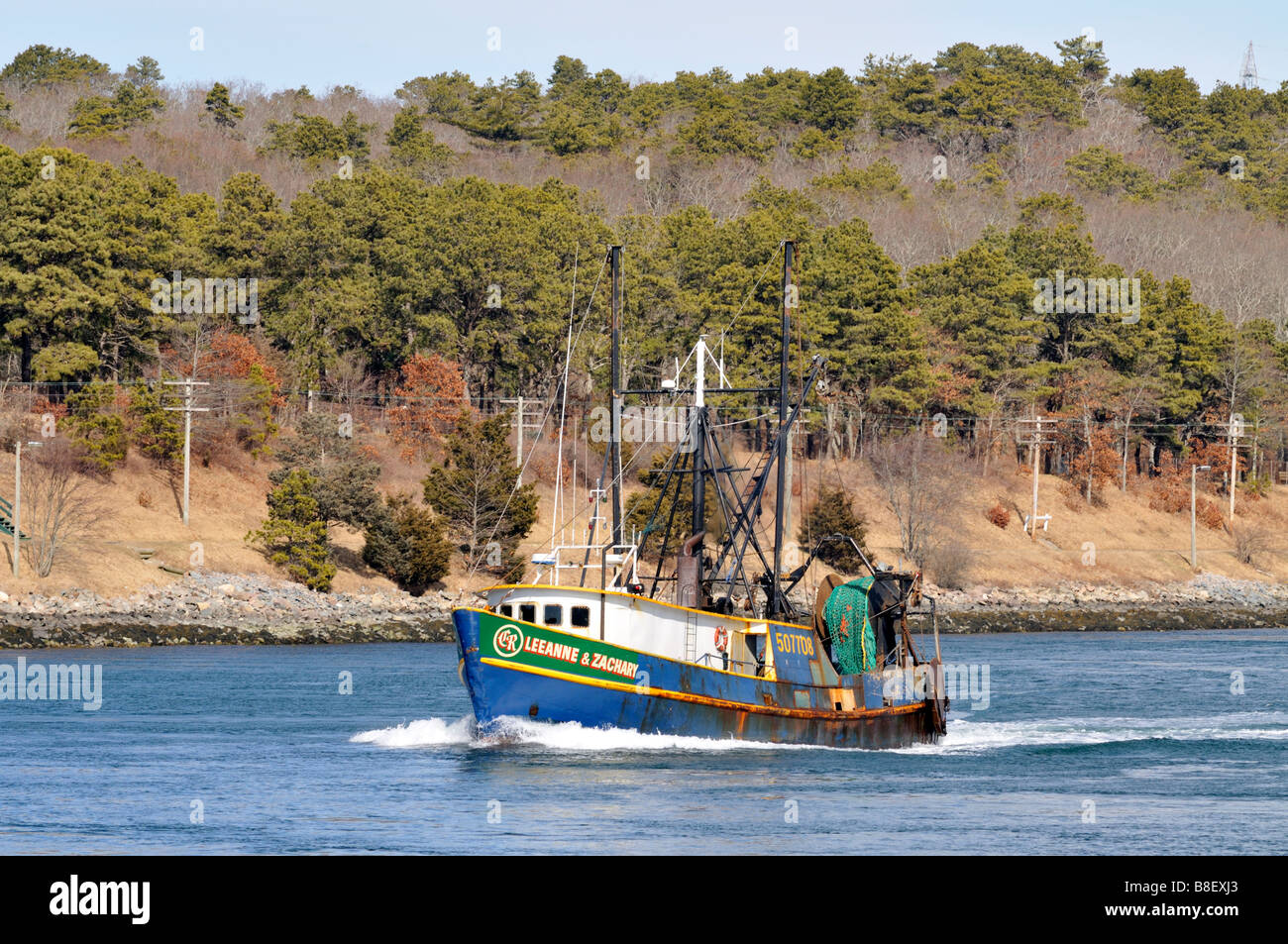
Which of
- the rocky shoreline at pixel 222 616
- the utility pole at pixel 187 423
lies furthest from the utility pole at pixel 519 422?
the utility pole at pixel 187 423

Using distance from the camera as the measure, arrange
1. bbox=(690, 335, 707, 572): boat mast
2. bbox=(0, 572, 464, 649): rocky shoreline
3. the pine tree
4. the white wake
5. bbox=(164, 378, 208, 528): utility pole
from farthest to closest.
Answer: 1. bbox=(164, 378, 208, 528): utility pole
2. the pine tree
3. bbox=(0, 572, 464, 649): rocky shoreline
4. bbox=(690, 335, 707, 572): boat mast
5. the white wake

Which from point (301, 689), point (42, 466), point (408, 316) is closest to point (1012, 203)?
point (408, 316)

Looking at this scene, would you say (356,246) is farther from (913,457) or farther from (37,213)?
(913,457)

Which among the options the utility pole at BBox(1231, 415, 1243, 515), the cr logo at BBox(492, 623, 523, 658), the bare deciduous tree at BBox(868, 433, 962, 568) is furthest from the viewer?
the utility pole at BBox(1231, 415, 1243, 515)

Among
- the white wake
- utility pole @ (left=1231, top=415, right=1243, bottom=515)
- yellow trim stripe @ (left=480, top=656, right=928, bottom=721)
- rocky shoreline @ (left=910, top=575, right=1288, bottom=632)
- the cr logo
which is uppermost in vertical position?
utility pole @ (left=1231, top=415, right=1243, bottom=515)

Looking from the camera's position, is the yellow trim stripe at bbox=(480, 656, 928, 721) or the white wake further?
the white wake

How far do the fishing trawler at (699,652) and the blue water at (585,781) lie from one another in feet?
2.81

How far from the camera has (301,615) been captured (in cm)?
8950

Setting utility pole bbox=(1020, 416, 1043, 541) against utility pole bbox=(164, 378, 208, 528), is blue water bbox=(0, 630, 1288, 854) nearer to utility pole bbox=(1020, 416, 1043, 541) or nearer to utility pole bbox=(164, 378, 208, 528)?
utility pole bbox=(164, 378, 208, 528)

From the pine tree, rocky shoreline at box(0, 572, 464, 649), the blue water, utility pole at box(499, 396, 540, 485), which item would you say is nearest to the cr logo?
the blue water

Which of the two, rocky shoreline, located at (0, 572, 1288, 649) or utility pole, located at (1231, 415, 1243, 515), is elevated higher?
utility pole, located at (1231, 415, 1243, 515)

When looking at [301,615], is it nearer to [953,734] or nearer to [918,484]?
[953,734]

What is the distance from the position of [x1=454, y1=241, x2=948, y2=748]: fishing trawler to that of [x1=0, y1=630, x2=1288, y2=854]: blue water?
0.86 metres

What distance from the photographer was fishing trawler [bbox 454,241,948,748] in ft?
146
